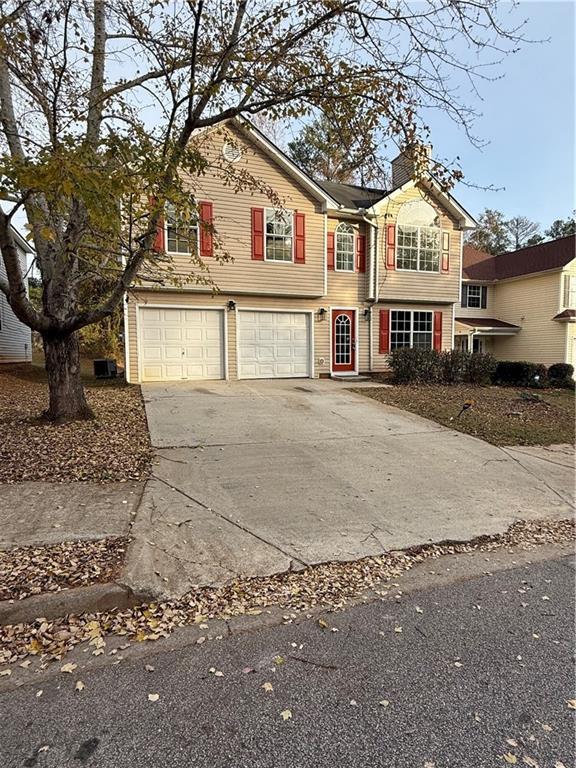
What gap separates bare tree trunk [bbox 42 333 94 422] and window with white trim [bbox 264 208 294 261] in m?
7.86

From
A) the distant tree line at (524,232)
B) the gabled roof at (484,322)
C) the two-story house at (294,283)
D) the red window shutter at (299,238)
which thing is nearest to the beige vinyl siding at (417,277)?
the two-story house at (294,283)

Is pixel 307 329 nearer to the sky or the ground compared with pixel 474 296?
nearer to the ground

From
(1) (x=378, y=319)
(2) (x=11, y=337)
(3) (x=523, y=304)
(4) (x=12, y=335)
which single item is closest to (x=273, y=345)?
(1) (x=378, y=319)

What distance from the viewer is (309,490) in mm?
5039

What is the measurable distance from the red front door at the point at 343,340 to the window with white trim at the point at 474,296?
11292 mm

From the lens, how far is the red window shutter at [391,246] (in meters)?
15.5

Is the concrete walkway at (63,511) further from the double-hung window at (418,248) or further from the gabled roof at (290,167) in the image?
the double-hung window at (418,248)

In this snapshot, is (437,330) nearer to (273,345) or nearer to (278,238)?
(273,345)

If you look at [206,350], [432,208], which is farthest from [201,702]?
[432,208]

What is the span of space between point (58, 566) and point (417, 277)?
1522cm

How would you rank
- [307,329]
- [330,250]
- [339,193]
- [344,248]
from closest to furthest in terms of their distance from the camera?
1. [307,329]
2. [330,250]
3. [344,248]
4. [339,193]

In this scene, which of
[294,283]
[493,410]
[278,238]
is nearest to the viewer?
[493,410]

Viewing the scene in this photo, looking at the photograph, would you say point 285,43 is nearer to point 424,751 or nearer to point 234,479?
point 234,479

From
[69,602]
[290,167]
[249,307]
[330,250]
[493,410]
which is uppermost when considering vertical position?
[290,167]
